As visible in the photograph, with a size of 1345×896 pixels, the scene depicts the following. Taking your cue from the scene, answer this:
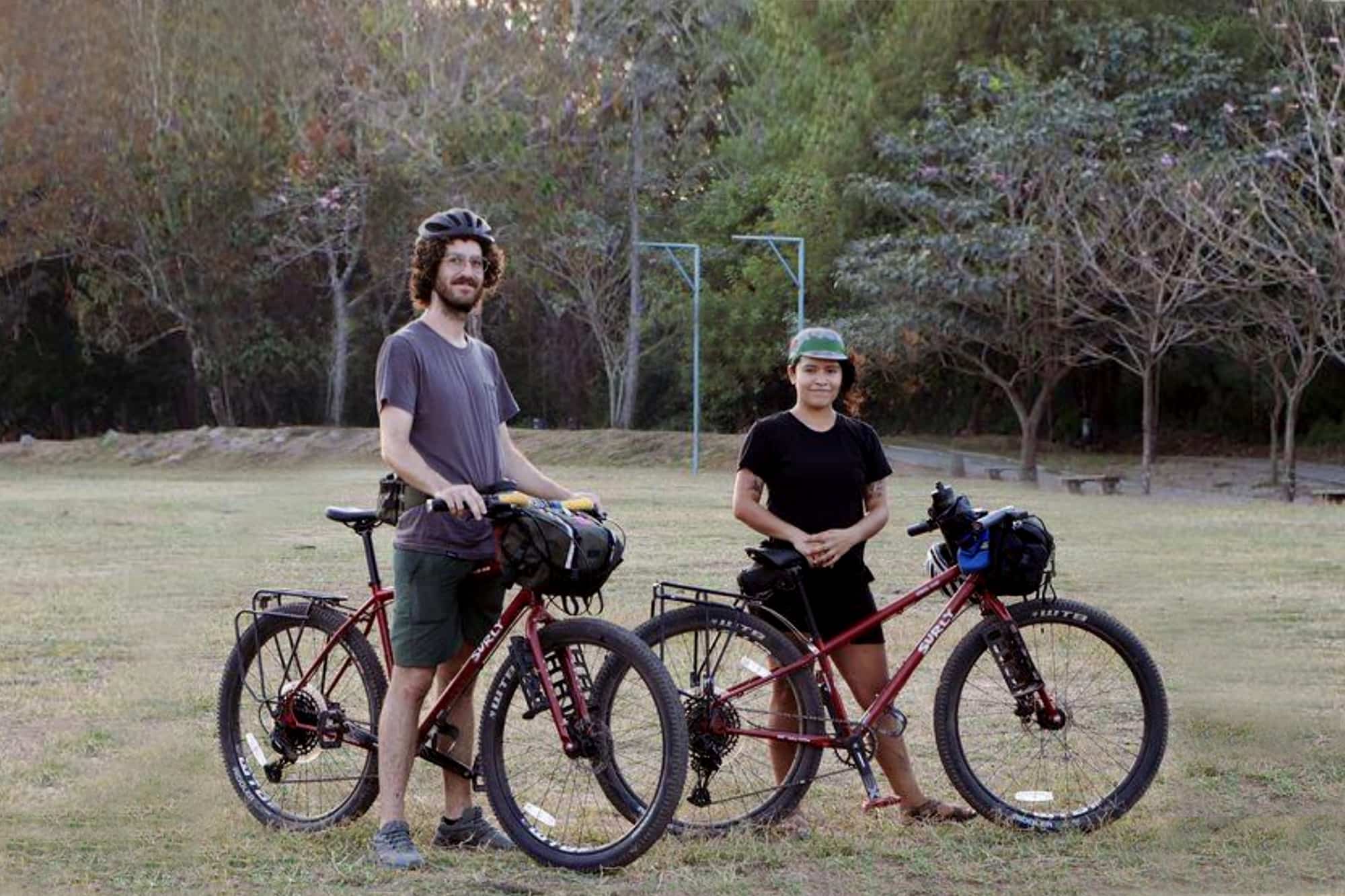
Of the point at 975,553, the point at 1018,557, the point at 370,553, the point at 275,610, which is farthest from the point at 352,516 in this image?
the point at 1018,557

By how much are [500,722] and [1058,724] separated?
1.56 meters

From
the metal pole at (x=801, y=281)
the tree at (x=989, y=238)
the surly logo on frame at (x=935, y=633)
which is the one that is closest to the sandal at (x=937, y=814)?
the surly logo on frame at (x=935, y=633)

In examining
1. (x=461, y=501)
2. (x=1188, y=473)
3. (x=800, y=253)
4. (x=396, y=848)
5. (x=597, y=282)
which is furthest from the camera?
(x=597, y=282)

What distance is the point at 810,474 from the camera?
5.57 meters

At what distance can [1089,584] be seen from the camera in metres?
13.4

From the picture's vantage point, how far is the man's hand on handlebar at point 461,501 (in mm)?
4859

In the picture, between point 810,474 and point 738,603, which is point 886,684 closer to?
point 738,603

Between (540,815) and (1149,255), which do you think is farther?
(1149,255)

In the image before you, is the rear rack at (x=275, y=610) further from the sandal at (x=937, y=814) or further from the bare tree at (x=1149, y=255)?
the bare tree at (x=1149, y=255)

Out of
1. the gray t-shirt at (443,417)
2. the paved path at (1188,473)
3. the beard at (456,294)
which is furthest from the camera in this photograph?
the paved path at (1188,473)

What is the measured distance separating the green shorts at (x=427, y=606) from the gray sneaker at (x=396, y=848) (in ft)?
1.40

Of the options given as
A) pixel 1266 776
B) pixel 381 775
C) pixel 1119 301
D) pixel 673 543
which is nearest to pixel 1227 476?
pixel 1119 301

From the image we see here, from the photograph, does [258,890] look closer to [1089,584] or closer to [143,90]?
[1089,584]

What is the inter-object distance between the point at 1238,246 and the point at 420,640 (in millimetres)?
24540
